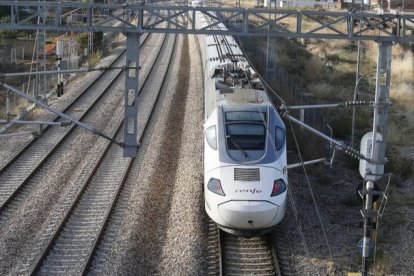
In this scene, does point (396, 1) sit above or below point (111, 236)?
above

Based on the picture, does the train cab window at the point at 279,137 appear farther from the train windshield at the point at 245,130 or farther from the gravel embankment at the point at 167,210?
the gravel embankment at the point at 167,210

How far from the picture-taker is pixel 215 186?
46.0 feet

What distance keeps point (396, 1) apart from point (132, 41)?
130 ft

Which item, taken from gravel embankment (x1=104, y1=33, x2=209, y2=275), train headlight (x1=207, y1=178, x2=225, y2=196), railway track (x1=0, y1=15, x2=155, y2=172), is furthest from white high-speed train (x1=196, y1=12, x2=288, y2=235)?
railway track (x1=0, y1=15, x2=155, y2=172)

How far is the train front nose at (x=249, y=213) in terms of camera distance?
523 inches

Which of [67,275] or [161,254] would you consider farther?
[161,254]

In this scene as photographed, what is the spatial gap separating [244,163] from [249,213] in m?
1.33

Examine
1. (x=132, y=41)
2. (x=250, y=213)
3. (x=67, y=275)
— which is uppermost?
(x=132, y=41)

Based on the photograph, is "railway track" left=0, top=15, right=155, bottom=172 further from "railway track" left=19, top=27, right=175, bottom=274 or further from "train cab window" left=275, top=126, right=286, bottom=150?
"train cab window" left=275, top=126, right=286, bottom=150

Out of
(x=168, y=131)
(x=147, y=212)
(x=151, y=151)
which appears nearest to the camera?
(x=147, y=212)

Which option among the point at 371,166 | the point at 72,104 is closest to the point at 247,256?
the point at 371,166

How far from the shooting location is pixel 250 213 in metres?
13.3

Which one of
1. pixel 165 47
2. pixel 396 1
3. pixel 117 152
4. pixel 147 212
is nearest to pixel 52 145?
pixel 117 152

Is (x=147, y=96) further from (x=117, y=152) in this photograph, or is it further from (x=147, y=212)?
(x=147, y=212)
